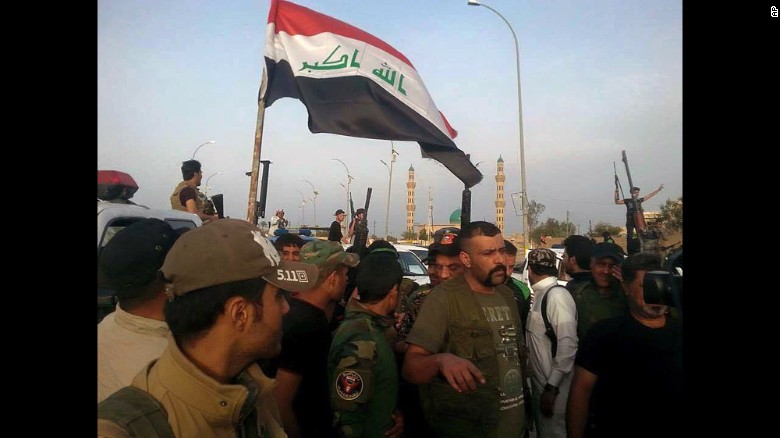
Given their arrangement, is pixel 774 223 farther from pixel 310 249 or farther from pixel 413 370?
pixel 310 249

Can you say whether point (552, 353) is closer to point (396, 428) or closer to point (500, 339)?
point (500, 339)

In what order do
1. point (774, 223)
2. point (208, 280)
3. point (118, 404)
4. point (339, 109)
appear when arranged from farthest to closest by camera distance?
point (339, 109) < point (774, 223) < point (208, 280) < point (118, 404)

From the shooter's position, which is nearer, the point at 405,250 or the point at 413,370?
the point at 413,370

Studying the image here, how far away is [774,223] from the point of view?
6.88 ft

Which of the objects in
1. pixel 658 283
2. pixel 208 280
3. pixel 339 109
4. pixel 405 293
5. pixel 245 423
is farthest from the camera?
pixel 405 293

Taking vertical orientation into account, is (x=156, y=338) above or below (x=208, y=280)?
below

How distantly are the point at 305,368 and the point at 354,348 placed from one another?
0.95ft

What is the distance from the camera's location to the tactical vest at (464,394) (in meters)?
2.92

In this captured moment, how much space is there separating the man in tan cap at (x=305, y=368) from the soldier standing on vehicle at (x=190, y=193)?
1.76 m

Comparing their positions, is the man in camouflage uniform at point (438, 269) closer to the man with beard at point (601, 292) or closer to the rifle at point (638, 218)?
the man with beard at point (601, 292)

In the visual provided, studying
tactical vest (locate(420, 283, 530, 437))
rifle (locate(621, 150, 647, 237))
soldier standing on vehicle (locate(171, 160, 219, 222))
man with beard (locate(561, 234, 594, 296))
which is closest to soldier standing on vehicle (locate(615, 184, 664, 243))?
rifle (locate(621, 150, 647, 237))
